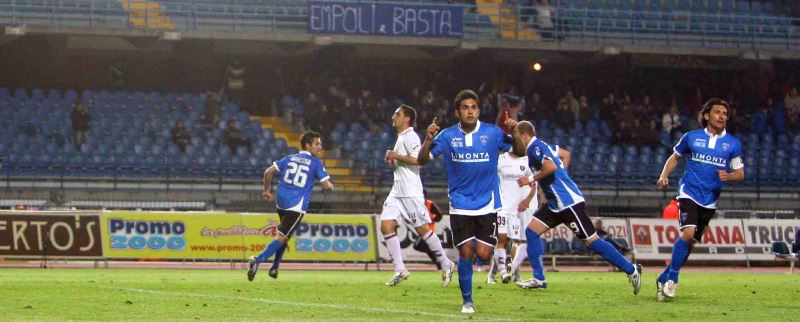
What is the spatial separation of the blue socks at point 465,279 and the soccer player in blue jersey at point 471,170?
61mm

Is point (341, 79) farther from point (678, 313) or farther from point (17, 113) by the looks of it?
point (678, 313)

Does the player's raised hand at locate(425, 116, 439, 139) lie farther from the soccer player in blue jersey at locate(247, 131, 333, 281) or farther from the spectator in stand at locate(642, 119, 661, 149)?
the spectator in stand at locate(642, 119, 661, 149)

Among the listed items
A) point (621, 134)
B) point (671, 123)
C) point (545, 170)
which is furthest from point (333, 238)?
point (671, 123)

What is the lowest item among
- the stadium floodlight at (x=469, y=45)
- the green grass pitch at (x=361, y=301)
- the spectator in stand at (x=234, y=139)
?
the green grass pitch at (x=361, y=301)

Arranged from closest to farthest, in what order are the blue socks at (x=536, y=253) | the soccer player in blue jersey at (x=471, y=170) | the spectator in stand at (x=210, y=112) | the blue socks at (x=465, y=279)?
the blue socks at (x=465, y=279) < the soccer player in blue jersey at (x=471, y=170) < the blue socks at (x=536, y=253) < the spectator in stand at (x=210, y=112)

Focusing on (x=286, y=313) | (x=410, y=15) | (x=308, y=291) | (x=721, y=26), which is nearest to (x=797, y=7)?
(x=721, y=26)

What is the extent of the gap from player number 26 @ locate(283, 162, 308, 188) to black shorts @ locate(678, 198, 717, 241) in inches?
237

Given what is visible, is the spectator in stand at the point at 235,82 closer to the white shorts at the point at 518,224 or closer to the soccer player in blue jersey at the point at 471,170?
the white shorts at the point at 518,224

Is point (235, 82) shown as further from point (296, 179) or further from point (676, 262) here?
point (676, 262)

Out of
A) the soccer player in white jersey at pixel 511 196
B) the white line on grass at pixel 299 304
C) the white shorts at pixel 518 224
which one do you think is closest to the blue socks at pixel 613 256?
the white line on grass at pixel 299 304

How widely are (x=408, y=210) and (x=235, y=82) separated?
22.0 metres

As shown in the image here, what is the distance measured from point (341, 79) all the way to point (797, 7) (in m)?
16.2

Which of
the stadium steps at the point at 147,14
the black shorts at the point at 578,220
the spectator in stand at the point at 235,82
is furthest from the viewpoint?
the spectator in stand at the point at 235,82

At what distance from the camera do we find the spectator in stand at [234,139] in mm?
35334
